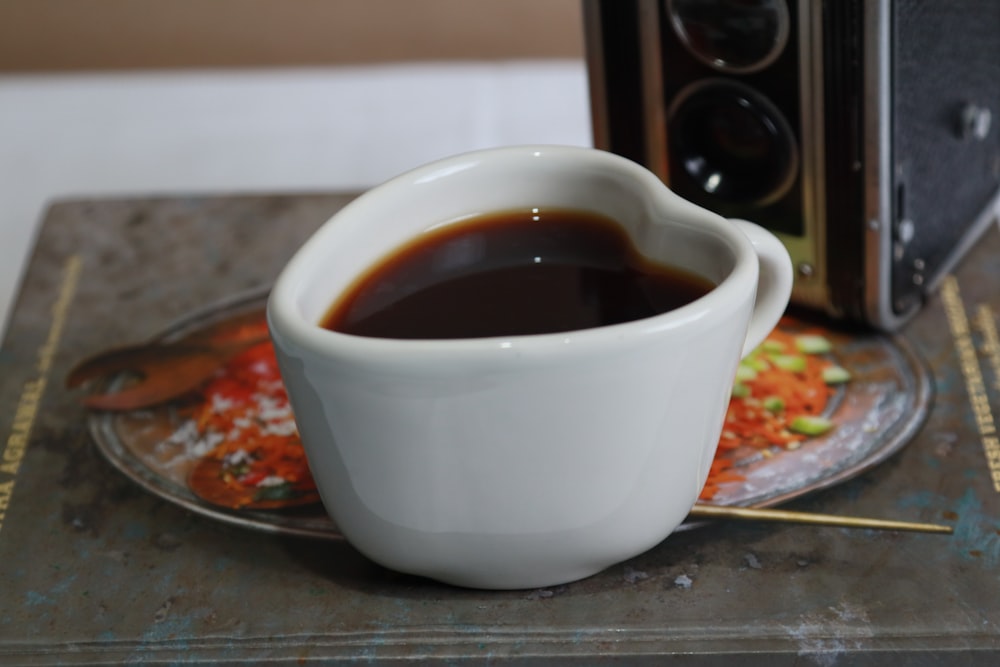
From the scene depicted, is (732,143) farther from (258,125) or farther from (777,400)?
(258,125)

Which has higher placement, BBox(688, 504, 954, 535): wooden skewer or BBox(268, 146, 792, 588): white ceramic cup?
BBox(268, 146, 792, 588): white ceramic cup

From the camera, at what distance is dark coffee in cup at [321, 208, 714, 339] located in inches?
15.7

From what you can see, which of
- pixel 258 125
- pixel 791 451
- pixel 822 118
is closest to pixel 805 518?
pixel 791 451

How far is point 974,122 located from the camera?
0.55 meters

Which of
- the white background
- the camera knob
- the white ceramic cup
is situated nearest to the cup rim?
the white ceramic cup

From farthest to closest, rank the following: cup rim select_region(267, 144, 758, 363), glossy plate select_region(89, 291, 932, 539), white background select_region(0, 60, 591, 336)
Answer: white background select_region(0, 60, 591, 336), glossy plate select_region(89, 291, 932, 539), cup rim select_region(267, 144, 758, 363)

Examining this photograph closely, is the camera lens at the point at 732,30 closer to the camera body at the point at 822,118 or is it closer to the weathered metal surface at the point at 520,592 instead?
the camera body at the point at 822,118

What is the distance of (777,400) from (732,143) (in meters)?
0.10

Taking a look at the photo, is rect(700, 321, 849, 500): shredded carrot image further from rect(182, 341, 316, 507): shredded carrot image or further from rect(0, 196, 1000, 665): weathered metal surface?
rect(182, 341, 316, 507): shredded carrot image

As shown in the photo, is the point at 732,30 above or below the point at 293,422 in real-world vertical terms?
above

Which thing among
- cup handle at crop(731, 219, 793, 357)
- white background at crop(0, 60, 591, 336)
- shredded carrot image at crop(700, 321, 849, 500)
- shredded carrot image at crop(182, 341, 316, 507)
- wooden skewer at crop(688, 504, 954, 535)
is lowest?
white background at crop(0, 60, 591, 336)

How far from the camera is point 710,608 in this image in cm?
40

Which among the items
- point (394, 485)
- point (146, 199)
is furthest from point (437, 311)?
point (146, 199)

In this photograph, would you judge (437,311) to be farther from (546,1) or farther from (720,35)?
(546,1)
